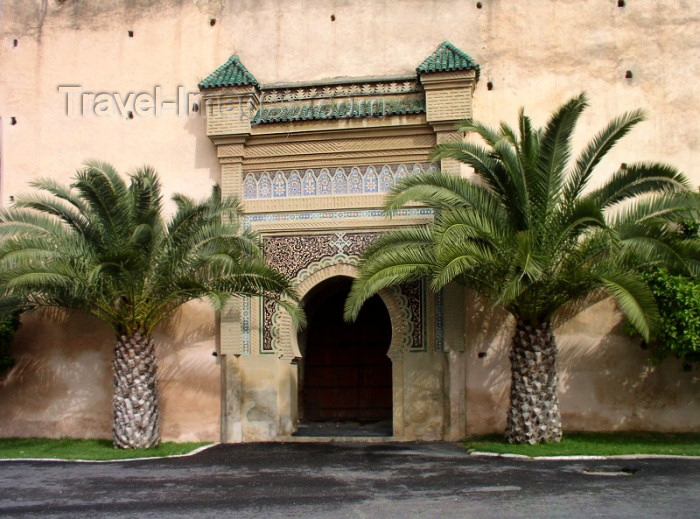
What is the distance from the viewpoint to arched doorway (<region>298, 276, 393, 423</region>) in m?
15.2

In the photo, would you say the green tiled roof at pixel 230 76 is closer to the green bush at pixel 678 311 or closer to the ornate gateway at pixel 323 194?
the ornate gateway at pixel 323 194

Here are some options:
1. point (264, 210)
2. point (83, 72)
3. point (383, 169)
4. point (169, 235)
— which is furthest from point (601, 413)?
point (83, 72)

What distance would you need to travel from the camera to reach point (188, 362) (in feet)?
44.3

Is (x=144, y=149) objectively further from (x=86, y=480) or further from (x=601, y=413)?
(x=601, y=413)

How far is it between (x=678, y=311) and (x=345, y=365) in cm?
652

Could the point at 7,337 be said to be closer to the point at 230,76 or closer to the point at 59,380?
the point at 59,380

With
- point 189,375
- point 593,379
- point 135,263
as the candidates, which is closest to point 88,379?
point 189,375

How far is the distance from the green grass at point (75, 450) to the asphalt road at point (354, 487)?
0.55m

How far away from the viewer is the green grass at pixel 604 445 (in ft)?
34.8

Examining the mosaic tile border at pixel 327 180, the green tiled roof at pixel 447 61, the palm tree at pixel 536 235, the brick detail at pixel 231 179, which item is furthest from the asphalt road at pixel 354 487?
the green tiled roof at pixel 447 61

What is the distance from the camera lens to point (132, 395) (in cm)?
1222

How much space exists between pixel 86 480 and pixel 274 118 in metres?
6.44

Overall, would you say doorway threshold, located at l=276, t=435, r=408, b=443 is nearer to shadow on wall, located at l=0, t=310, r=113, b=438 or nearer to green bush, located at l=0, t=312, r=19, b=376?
shadow on wall, located at l=0, t=310, r=113, b=438

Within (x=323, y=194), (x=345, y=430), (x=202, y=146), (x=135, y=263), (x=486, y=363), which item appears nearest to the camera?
(x=135, y=263)
